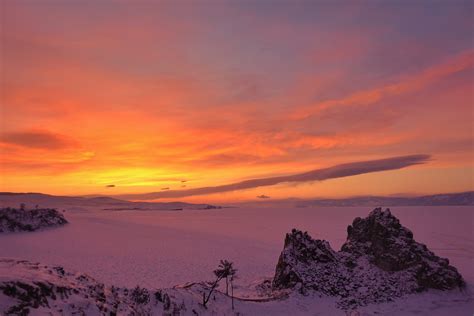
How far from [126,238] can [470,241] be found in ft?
203

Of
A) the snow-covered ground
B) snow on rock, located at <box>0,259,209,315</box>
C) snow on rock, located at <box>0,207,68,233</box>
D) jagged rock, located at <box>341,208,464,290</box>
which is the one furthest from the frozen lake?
snow on rock, located at <box>0,259,209,315</box>

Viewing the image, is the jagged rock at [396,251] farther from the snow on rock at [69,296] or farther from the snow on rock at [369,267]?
the snow on rock at [69,296]

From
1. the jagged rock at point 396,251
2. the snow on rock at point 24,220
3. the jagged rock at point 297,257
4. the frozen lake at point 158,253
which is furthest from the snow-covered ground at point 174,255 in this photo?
the snow on rock at point 24,220

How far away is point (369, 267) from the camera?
35031mm

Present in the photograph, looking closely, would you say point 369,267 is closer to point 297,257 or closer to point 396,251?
point 396,251

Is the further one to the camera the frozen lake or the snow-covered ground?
the frozen lake

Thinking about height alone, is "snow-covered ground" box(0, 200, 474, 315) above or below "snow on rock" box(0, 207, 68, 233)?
below

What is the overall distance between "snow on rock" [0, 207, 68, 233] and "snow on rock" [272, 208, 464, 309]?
5647cm

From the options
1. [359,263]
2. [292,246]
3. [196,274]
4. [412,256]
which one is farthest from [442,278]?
[196,274]

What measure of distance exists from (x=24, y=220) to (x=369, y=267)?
6489 cm

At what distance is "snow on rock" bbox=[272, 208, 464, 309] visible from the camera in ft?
104

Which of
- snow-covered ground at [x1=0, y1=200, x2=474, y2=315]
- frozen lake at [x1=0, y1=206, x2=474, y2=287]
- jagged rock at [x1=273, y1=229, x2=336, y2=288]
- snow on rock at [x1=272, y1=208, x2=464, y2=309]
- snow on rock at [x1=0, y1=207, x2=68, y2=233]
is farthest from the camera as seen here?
snow on rock at [x1=0, y1=207, x2=68, y2=233]

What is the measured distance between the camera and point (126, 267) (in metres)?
42.3

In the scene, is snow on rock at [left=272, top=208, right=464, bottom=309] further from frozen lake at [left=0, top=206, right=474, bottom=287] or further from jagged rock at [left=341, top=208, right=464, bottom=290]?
frozen lake at [left=0, top=206, right=474, bottom=287]
